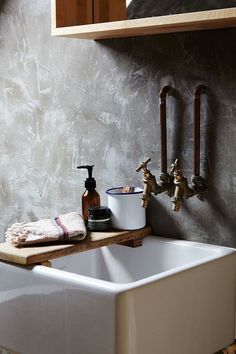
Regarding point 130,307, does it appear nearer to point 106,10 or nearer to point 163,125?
point 163,125

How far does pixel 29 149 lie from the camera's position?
8.18 ft

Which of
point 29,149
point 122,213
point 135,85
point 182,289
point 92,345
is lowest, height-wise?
point 92,345

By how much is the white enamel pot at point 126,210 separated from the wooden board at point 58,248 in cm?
3

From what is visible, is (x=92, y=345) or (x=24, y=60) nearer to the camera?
(x=92, y=345)

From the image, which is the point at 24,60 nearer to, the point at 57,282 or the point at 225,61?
the point at 225,61

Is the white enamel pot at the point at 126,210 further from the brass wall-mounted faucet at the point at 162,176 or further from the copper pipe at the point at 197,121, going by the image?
the copper pipe at the point at 197,121

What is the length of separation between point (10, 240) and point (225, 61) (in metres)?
0.79

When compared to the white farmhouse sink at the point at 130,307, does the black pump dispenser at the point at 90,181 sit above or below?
above

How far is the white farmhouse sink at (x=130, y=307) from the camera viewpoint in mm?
Result: 1621

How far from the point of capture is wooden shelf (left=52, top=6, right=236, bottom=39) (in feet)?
5.57

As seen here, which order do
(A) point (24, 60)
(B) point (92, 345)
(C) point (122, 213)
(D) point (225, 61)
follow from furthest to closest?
(A) point (24, 60) → (C) point (122, 213) → (D) point (225, 61) → (B) point (92, 345)

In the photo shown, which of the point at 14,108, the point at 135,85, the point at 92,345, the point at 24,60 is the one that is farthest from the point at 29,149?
the point at 92,345

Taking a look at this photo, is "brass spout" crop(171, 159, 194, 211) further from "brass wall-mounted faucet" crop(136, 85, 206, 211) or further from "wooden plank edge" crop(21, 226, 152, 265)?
"wooden plank edge" crop(21, 226, 152, 265)

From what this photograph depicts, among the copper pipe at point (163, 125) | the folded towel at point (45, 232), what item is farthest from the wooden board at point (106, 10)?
the folded towel at point (45, 232)
